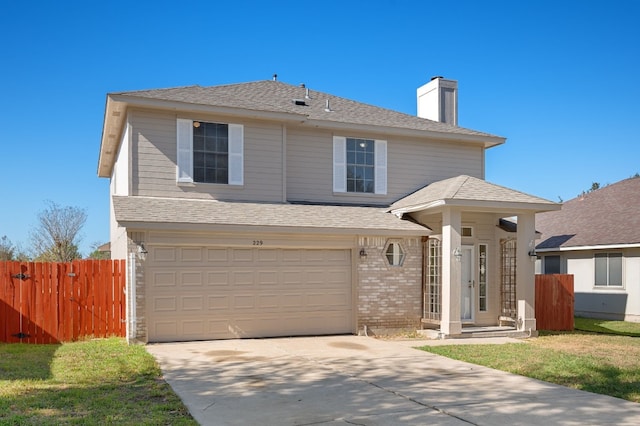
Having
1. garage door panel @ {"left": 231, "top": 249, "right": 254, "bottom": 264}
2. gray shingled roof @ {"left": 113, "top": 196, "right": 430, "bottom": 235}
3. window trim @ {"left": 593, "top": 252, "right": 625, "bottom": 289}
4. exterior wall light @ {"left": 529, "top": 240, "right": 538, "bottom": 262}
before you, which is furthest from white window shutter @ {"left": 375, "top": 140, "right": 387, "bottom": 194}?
window trim @ {"left": 593, "top": 252, "right": 625, "bottom": 289}

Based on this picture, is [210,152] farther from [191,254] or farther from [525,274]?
[525,274]

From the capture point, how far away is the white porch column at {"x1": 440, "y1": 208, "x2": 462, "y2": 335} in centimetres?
1286

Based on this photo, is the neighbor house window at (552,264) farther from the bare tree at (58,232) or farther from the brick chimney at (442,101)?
the bare tree at (58,232)

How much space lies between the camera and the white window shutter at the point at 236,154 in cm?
1381

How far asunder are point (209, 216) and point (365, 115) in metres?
6.26

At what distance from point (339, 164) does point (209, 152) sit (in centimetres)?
363

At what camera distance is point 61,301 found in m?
12.3

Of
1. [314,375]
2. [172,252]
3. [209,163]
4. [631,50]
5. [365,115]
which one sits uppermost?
[631,50]

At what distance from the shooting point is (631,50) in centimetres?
1666

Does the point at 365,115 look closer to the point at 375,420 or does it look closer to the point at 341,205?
the point at 341,205

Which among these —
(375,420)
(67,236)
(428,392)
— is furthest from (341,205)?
(67,236)

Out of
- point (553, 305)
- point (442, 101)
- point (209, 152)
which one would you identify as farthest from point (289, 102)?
point (553, 305)

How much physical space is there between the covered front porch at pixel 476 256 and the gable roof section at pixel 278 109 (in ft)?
7.10

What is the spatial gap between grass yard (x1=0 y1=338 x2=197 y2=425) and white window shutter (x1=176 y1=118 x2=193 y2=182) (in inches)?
170
